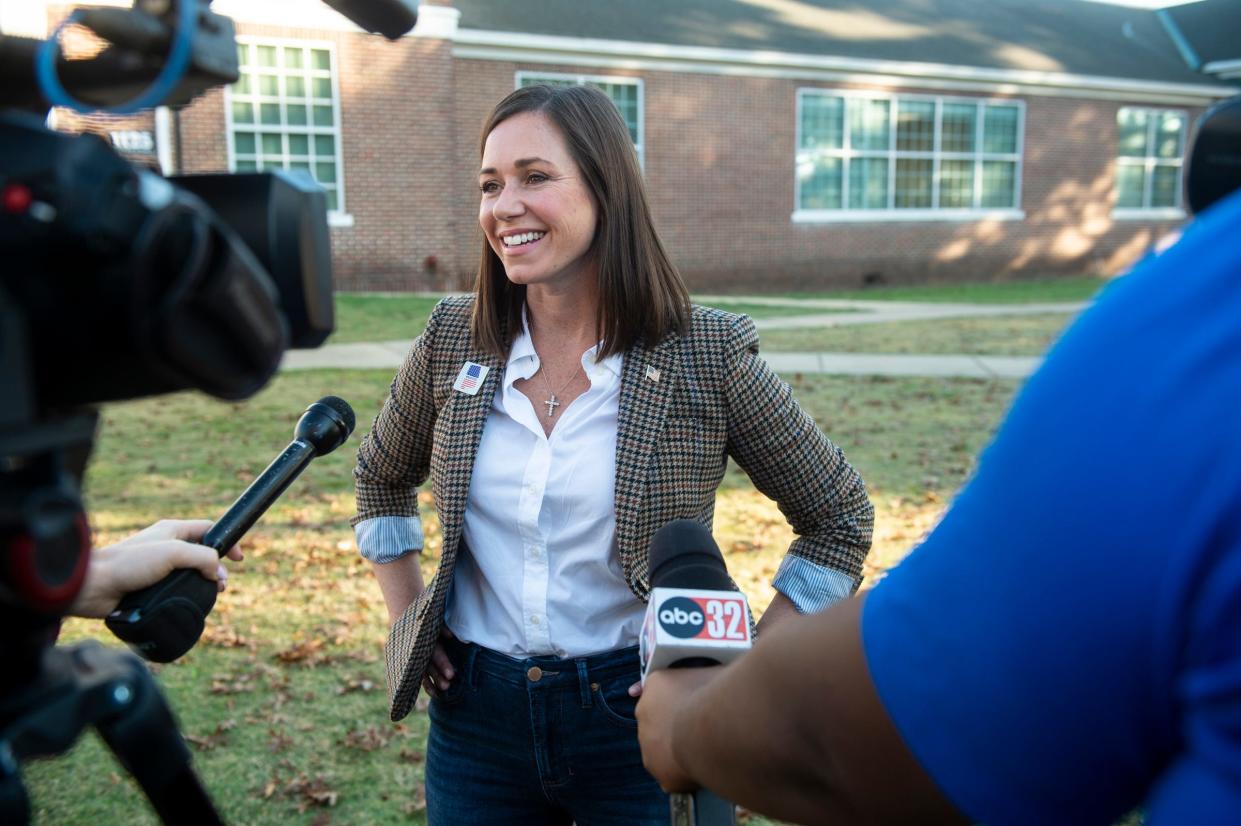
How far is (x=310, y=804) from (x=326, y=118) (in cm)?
1778

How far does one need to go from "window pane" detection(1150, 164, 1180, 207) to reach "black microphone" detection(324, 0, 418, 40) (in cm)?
3115

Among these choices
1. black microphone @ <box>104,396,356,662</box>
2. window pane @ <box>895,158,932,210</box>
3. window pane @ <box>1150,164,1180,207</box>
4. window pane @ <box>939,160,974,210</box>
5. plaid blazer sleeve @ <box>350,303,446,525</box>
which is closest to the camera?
black microphone @ <box>104,396,356,662</box>

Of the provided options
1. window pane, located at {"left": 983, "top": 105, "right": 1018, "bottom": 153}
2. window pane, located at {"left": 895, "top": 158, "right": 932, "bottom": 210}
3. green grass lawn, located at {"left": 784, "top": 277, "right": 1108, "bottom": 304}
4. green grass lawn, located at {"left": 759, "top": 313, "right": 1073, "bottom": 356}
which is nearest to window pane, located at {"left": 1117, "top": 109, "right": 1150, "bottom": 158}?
window pane, located at {"left": 983, "top": 105, "right": 1018, "bottom": 153}

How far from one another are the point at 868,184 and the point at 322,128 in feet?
39.9

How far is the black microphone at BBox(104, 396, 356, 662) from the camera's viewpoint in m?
1.48

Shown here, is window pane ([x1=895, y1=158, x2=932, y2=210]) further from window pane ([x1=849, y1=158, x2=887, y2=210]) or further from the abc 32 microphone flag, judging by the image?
the abc 32 microphone flag

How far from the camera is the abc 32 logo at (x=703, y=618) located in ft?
4.08

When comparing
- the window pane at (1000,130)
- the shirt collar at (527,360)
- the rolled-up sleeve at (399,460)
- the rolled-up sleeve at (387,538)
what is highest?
the window pane at (1000,130)

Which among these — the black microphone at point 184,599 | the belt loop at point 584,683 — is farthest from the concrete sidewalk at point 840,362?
the black microphone at point 184,599

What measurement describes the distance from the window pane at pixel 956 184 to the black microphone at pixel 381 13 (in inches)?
1035

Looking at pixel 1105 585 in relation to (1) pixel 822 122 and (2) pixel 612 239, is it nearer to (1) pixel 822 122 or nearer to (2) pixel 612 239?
(2) pixel 612 239

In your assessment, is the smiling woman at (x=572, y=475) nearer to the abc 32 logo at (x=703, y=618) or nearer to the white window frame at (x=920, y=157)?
the abc 32 logo at (x=703, y=618)

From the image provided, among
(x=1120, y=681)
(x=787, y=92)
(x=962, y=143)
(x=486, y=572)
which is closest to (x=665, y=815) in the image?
(x=486, y=572)

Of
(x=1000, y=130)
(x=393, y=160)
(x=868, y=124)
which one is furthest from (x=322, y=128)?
(x=1000, y=130)
